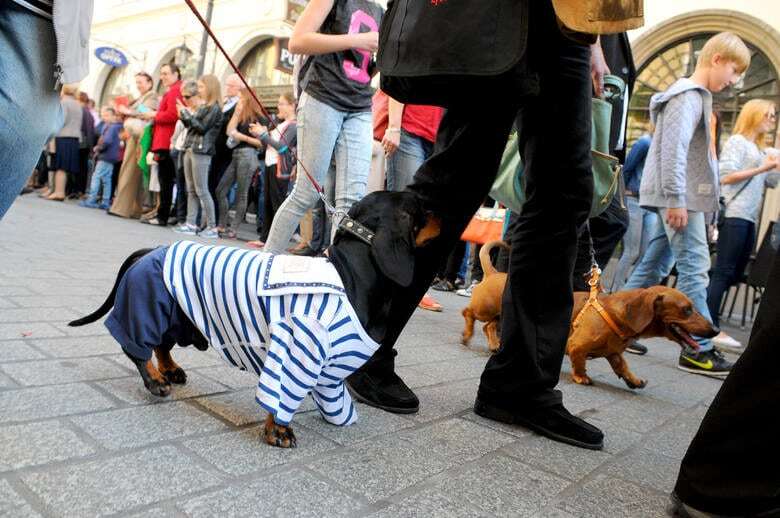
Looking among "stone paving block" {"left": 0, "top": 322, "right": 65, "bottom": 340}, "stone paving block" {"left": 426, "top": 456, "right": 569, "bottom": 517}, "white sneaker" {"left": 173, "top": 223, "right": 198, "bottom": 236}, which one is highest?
"stone paving block" {"left": 426, "top": 456, "right": 569, "bottom": 517}

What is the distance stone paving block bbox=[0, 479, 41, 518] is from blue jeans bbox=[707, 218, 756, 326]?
17.3 ft

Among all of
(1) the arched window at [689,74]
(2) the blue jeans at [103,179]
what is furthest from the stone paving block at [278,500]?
(2) the blue jeans at [103,179]

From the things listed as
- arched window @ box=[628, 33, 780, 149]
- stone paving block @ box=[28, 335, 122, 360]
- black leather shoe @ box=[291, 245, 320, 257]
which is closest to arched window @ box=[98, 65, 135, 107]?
arched window @ box=[628, 33, 780, 149]

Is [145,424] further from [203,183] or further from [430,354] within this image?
[203,183]

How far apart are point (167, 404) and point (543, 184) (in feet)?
4.69

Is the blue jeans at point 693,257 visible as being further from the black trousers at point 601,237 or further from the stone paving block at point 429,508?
the stone paving block at point 429,508

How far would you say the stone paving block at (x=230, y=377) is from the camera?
2.30 meters

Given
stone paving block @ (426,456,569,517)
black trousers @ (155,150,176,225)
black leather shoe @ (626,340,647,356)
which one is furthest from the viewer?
black trousers @ (155,150,176,225)

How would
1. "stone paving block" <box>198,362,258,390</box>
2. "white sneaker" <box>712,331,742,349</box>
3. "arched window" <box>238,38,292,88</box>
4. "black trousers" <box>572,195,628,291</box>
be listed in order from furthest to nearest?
"arched window" <box>238,38,292,88</box> → "white sneaker" <box>712,331,742,349</box> → "black trousers" <box>572,195,628,291</box> → "stone paving block" <box>198,362,258,390</box>

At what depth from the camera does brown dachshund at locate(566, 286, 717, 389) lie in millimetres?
3062

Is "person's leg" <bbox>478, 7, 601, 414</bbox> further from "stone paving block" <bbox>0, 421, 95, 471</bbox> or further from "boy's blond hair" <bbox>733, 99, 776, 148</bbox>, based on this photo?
"boy's blond hair" <bbox>733, 99, 776, 148</bbox>

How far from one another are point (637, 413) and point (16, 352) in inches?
97.4

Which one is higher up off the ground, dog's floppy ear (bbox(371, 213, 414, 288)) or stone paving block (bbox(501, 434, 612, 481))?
dog's floppy ear (bbox(371, 213, 414, 288))

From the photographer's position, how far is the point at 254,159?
908 centimetres
